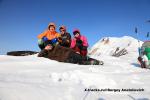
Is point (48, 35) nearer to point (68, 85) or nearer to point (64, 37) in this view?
point (64, 37)

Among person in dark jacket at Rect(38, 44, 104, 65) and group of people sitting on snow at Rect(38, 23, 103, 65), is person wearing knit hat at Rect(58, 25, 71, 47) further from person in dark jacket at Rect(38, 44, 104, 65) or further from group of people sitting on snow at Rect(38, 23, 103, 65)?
person in dark jacket at Rect(38, 44, 104, 65)

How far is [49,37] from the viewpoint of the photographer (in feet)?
30.2

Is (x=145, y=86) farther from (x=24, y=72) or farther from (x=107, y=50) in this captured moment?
(x=107, y=50)

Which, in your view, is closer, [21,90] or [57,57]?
[21,90]

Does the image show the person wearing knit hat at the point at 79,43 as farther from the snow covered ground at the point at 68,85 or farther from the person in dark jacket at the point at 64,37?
the snow covered ground at the point at 68,85

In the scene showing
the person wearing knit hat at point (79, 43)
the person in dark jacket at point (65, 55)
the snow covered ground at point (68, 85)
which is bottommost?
the snow covered ground at point (68, 85)

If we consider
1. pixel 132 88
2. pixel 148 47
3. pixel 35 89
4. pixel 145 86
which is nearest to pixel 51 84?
pixel 35 89

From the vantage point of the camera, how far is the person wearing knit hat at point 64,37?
30.1 feet

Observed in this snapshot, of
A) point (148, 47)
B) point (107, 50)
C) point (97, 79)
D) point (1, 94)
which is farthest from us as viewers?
point (107, 50)

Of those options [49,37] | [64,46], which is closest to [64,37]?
[64,46]

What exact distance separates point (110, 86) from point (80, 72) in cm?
109

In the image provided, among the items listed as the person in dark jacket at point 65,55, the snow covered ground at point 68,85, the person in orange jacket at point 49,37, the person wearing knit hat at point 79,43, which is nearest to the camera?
the snow covered ground at point 68,85

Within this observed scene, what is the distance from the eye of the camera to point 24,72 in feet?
16.9

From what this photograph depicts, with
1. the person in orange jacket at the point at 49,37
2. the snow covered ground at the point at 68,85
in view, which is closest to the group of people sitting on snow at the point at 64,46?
the person in orange jacket at the point at 49,37
